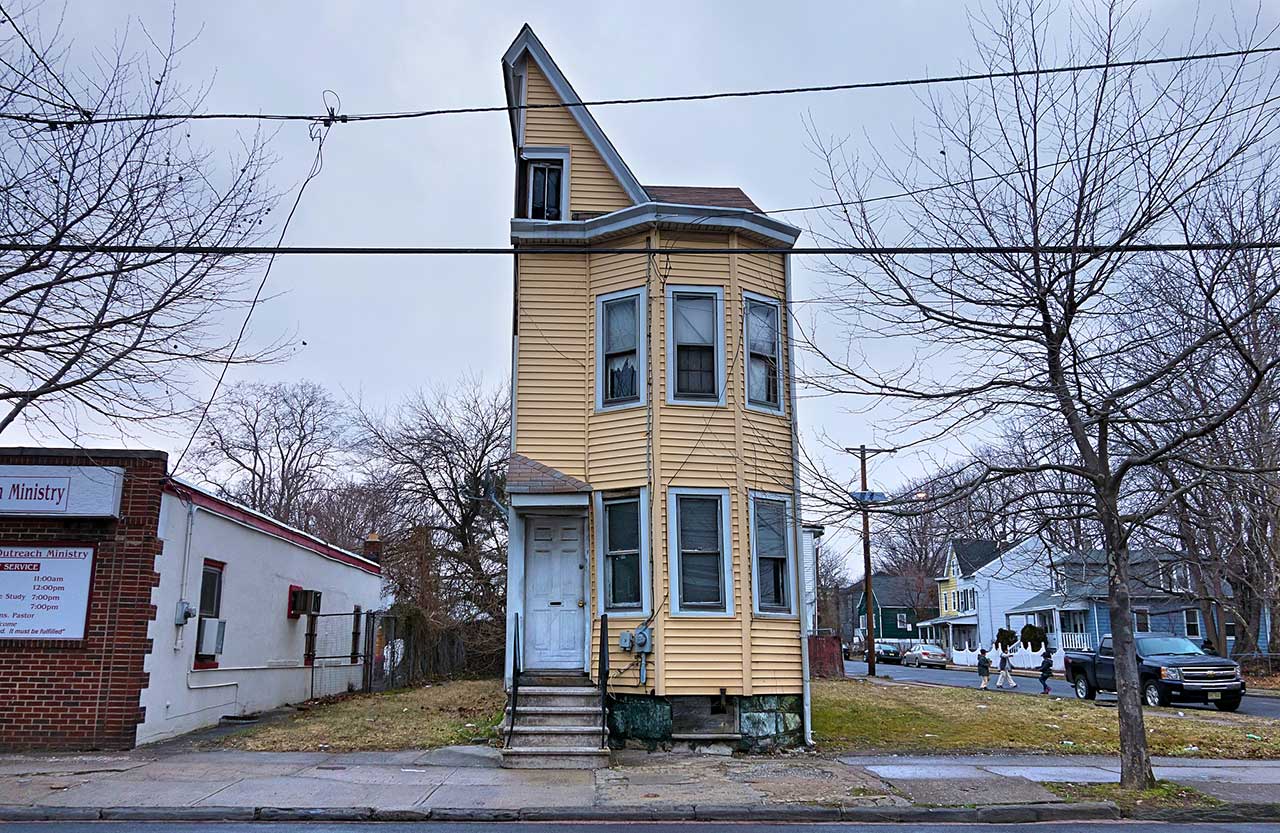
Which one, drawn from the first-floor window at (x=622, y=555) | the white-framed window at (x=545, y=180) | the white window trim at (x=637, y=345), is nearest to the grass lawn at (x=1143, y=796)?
the first-floor window at (x=622, y=555)

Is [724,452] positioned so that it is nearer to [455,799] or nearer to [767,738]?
[767,738]

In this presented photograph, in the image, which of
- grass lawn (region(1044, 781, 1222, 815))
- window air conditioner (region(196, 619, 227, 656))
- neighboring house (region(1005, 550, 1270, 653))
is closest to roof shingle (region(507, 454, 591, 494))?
window air conditioner (region(196, 619, 227, 656))

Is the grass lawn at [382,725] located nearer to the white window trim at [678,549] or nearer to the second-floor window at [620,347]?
the white window trim at [678,549]

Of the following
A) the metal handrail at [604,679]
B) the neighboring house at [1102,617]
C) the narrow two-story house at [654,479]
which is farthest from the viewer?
the neighboring house at [1102,617]

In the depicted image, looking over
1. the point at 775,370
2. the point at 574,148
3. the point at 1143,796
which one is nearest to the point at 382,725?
the point at 775,370

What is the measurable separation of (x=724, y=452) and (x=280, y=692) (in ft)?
34.6

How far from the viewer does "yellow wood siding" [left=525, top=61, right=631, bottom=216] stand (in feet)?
52.5

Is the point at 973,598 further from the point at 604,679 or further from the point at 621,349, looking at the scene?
the point at 604,679

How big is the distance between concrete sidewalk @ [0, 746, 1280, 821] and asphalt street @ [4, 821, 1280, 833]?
0.19m

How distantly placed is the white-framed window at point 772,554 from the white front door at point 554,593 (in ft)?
8.19

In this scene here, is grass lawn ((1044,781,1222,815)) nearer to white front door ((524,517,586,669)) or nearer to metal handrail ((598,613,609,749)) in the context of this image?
metal handrail ((598,613,609,749))

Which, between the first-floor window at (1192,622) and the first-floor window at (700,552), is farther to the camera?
the first-floor window at (1192,622)

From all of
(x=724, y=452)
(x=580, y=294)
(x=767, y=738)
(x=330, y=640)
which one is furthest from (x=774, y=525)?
(x=330, y=640)

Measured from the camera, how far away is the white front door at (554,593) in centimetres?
1452
